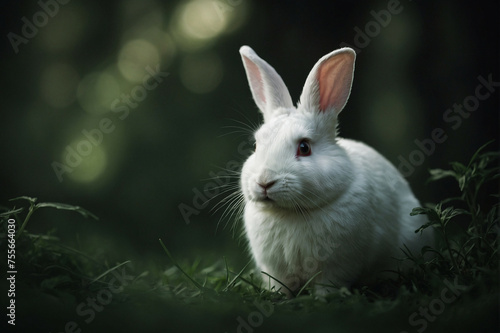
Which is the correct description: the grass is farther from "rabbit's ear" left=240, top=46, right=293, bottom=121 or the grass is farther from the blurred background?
"rabbit's ear" left=240, top=46, right=293, bottom=121

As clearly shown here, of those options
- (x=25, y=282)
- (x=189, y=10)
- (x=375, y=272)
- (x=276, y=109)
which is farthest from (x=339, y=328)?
(x=189, y=10)

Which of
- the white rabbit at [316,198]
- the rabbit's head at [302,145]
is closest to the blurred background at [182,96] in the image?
the white rabbit at [316,198]

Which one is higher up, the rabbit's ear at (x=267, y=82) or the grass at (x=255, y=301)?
the rabbit's ear at (x=267, y=82)

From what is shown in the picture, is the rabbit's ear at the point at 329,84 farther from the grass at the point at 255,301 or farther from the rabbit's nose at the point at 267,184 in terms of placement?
the grass at the point at 255,301

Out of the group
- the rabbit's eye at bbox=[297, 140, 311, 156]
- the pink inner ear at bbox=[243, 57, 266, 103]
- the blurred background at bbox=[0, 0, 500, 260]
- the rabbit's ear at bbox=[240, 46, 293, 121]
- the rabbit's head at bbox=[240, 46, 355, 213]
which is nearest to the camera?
the rabbit's head at bbox=[240, 46, 355, 213]

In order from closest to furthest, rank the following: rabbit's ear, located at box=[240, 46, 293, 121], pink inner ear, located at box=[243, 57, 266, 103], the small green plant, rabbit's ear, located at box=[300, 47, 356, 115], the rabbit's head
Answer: the small green plant → the rabbit's head → rabbit's ear, located at box=[300, 47, 356, 115] → rabbit's ear, located at box=[240, 46, 293, 121] → pink inner ear, located at box=[243, 57, 266, 103]

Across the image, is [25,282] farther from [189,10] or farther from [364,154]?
[189,10]

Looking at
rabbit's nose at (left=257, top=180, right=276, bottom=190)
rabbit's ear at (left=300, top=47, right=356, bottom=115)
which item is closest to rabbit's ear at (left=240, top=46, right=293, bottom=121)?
rabbit's ear at (left=300, top=47, right=356, bottom=115)

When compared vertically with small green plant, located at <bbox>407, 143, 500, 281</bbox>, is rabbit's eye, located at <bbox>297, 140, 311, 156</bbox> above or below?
above
